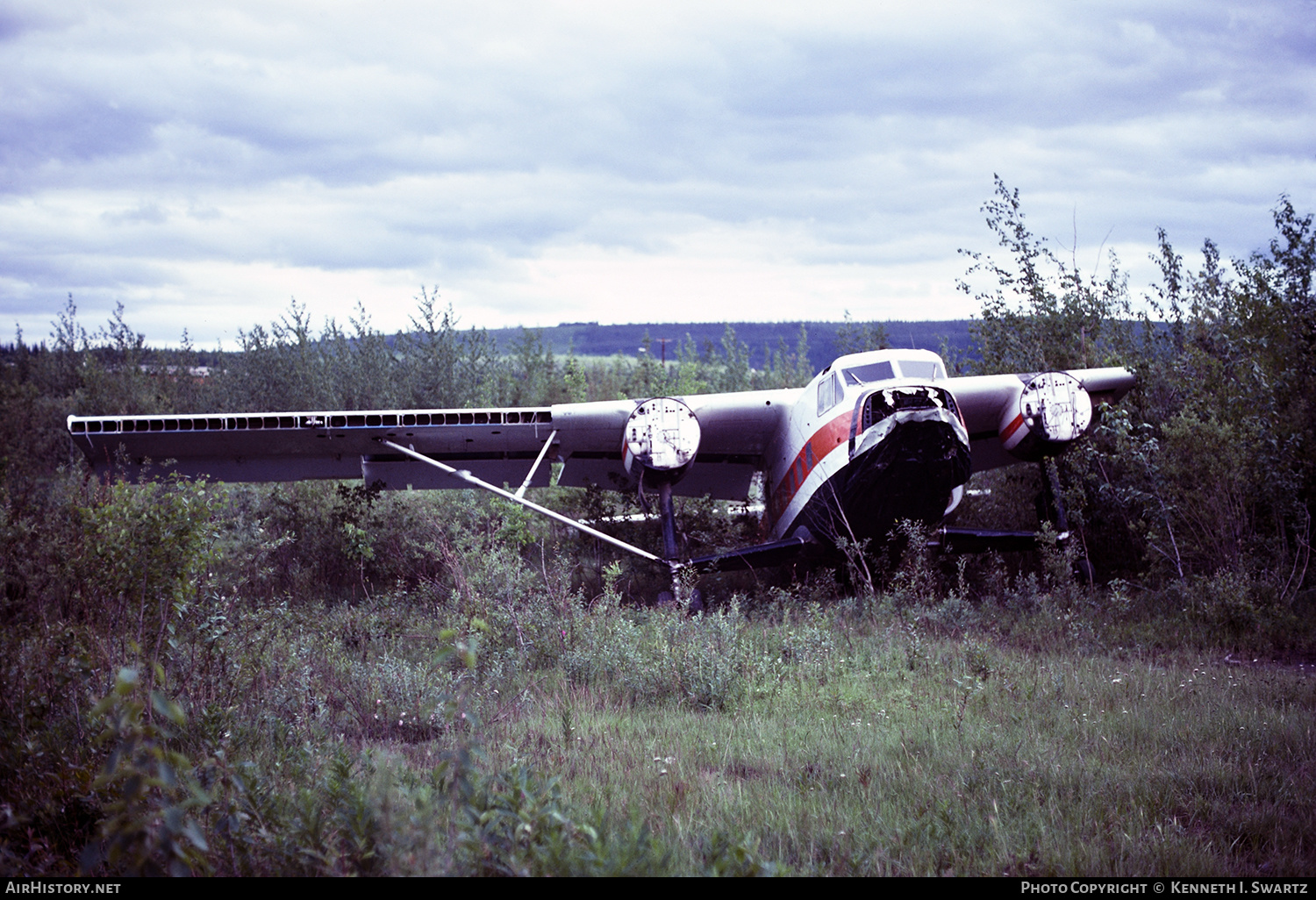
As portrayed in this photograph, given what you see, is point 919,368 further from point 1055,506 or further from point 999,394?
point 1055,506

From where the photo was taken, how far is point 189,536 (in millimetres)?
6645

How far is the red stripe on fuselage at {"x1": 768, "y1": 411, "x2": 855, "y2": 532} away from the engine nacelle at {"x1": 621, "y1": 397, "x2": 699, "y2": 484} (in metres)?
1.57

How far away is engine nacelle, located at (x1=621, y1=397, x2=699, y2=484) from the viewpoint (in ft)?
39.2

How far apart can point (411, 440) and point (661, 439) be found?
425cm

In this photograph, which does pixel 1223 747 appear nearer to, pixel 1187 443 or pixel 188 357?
pixel 1187 443

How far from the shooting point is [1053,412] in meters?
12.5

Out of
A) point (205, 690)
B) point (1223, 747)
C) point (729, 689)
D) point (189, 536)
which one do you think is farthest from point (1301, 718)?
point (189, 536)

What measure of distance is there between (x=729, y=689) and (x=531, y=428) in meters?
6.83

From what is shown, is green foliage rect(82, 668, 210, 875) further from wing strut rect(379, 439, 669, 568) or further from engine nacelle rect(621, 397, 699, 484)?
engine nacelle rect(621, 397, 699, 484)

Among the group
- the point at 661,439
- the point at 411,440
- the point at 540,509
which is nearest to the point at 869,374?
the point at 661,439

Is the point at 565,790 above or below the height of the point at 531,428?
below

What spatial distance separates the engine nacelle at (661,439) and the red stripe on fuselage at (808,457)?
157 cm

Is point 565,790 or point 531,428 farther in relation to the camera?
point 531,428

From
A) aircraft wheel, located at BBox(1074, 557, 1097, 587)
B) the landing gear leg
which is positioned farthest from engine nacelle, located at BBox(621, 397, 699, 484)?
aircraft wheel, located at BBox(1074, 557, 1097, 587)
